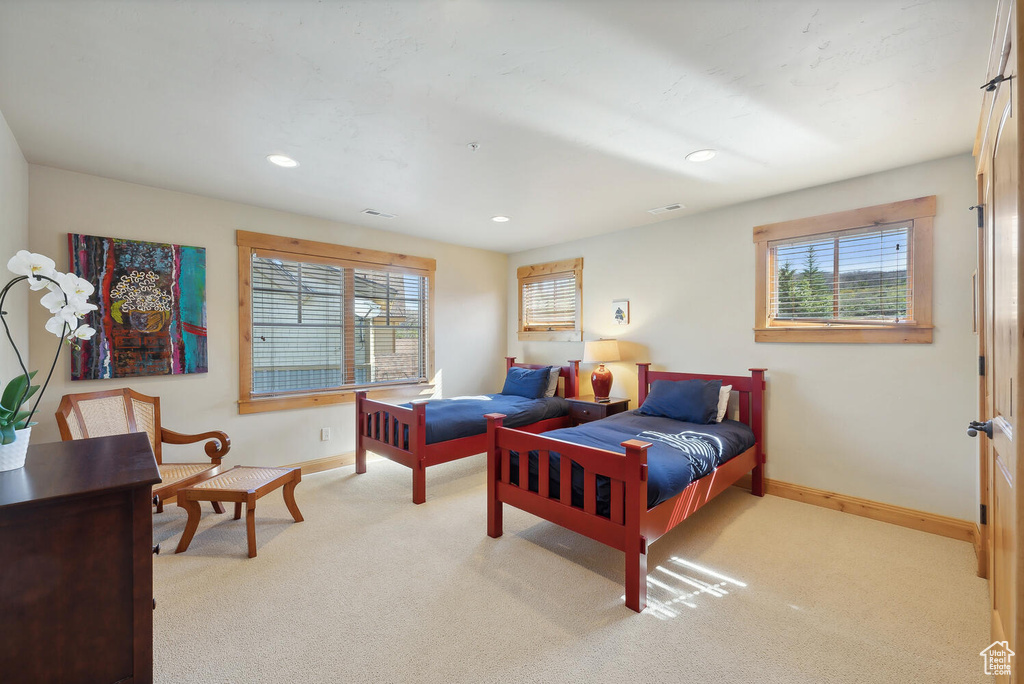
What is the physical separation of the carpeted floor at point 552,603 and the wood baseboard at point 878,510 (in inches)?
2.9

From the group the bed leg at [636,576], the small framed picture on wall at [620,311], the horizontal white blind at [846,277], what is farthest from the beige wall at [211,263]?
the horizontal white blind at [846,277]

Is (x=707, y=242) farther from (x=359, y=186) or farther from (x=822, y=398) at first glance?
(x=359, y=186)

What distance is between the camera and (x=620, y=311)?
14.7 feet

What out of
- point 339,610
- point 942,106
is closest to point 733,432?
point 942,106

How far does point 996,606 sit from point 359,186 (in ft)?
13.2

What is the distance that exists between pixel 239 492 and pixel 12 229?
6.37ft

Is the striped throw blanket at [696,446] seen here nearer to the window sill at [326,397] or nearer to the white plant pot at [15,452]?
the window sill at [326,397]

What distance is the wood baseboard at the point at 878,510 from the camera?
8.81ft

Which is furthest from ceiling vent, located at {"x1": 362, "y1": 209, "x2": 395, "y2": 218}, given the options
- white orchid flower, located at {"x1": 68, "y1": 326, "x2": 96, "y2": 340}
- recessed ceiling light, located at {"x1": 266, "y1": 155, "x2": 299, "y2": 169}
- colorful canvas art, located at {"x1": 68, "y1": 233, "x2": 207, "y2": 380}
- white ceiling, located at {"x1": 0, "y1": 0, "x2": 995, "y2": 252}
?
white orchid flower, located at {"x1": 68, "y1": 326, "x2": 96, "y2": 340}

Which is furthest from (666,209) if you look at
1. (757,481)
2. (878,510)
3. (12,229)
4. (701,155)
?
(12,229)

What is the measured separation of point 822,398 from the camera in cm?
322

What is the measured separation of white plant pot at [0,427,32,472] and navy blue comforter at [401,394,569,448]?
7.33 feet

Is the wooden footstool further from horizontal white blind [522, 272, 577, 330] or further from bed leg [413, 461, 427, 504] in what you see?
horizontal white blind [522, 272, 577, 330]

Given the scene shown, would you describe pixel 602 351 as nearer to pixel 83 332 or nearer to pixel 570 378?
pixel 570 378
